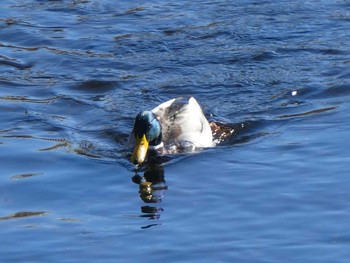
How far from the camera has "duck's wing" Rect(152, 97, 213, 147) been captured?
1226cm

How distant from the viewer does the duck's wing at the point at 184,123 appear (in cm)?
1226

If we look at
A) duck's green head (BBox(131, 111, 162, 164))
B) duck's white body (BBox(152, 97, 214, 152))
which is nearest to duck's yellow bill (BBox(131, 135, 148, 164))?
duck's green head (BBox(131, 111, 162, 164))

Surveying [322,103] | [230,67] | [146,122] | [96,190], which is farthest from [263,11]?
[96,190]

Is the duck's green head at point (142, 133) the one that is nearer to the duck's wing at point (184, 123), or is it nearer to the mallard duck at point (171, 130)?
the mallard duck at point (171, 130)

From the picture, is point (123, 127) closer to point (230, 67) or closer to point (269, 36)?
point (230, 67)

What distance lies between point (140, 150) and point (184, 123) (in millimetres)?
882

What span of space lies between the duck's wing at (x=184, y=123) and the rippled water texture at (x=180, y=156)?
292 mm

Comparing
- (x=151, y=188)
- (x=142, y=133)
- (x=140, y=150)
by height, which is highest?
(x=142, y=133)

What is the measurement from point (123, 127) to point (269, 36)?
3425 millimetres

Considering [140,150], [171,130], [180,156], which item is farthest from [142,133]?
[171,130]

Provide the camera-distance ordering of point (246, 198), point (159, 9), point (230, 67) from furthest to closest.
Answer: point (159, 9) → point (230, 67) → point (246, 198)

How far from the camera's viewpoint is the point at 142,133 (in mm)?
11789

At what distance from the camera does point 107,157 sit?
11.8m

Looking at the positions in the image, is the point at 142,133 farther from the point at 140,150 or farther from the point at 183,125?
the point at 183,125
